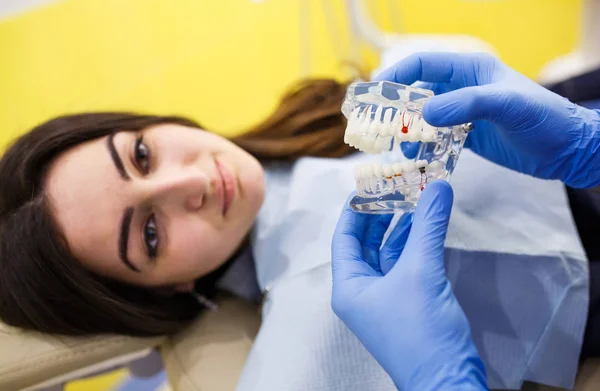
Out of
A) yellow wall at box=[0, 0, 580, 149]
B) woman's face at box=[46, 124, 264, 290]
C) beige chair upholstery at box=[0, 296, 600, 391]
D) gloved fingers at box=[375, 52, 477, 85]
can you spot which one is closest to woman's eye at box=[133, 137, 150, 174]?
woman's face at box=[46, 124, 264, 290]

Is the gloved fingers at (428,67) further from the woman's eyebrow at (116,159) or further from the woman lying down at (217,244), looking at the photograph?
the woman's eyebrow at (116,159)

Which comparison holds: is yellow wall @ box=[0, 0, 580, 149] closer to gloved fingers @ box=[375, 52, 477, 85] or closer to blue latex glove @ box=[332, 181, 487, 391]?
gloved fingers @ box=[375, 52, 477, 85]

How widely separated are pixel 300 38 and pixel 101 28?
797mm

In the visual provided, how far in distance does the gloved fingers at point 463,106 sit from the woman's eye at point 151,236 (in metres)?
0.54

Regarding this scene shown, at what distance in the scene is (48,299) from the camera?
2.98ft

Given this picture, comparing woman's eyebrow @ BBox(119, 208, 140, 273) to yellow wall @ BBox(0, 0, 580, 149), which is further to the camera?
yellow wall @ BBox(0, 0, 580, 149)

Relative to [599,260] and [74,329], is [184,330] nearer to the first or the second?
[74,329]

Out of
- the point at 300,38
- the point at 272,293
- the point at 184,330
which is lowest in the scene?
the point at 184,330

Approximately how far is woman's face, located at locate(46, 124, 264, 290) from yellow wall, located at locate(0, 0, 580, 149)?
2.92 ft

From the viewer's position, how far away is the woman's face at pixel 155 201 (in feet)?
2.85

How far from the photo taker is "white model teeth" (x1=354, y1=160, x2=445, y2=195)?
2.15ft

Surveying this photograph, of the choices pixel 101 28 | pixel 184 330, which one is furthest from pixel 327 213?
pixel 101 28

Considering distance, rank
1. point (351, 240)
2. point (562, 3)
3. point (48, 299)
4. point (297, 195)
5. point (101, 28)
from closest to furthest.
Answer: point (351, 240)
point (48, 299)
point (297, 195)
point (101, 28)
point (562, 3)

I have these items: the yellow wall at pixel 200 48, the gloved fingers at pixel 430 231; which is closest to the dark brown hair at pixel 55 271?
the gloved fingers at pixel 430 231
